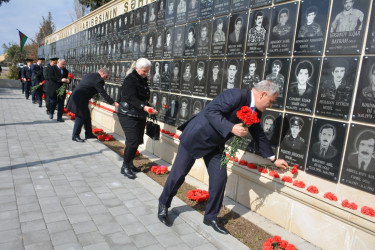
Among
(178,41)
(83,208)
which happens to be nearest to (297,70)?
(178,41)

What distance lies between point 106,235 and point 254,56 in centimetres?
273

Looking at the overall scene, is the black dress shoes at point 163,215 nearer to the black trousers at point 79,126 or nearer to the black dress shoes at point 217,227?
the black dress shoes at point 217,227

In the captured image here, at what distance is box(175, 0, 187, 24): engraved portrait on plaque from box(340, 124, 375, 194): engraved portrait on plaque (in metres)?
3.58

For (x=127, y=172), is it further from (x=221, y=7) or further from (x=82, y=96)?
(x=221, y=7)

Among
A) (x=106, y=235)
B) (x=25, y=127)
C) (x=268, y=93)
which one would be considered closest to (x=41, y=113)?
(x=25, y=127)

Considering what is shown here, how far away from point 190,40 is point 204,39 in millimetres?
418

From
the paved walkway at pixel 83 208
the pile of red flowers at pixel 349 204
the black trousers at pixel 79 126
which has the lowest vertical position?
the paved walkway at pixel 83 208

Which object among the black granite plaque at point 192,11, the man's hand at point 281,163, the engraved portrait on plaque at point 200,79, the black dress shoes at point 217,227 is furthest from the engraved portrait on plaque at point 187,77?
the black dress shoes at point 217,227

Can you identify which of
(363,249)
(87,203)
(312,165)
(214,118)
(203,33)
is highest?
(203,33)

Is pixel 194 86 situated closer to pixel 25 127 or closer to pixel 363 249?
pixel 363 249

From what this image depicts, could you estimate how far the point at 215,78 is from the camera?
4.39 m

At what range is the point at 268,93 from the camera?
2605 millimetres

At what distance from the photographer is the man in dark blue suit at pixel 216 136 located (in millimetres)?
2627

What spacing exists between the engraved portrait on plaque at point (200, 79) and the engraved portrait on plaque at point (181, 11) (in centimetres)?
106
